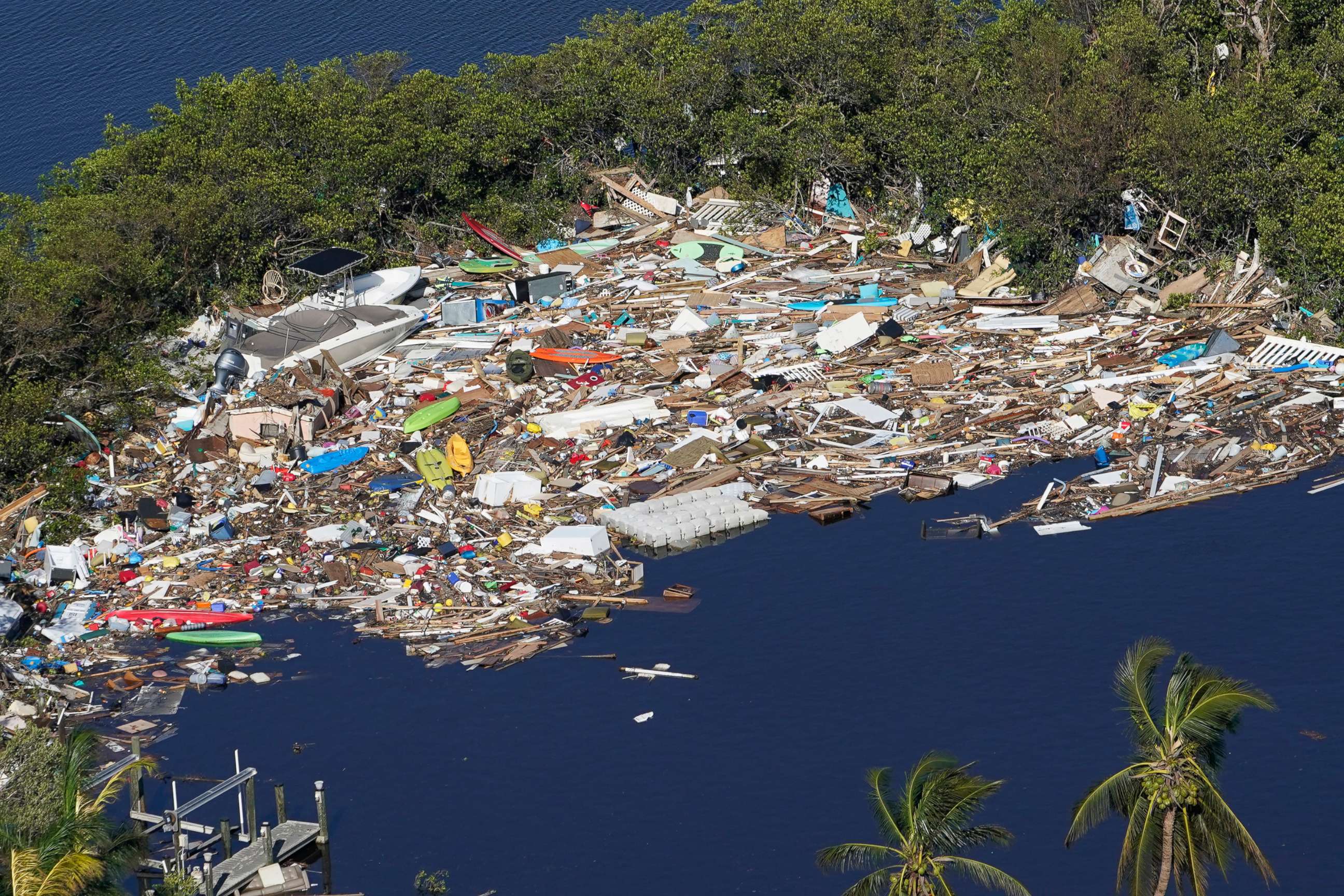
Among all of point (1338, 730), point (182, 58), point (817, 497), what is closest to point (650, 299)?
point (817, 497)

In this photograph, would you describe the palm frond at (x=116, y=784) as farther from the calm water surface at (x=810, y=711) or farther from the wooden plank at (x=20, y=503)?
the wooden plank at (x=20, y=503)

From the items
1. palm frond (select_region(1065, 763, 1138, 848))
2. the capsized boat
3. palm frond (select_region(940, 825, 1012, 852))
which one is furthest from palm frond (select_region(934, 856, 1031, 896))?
the capsized boat

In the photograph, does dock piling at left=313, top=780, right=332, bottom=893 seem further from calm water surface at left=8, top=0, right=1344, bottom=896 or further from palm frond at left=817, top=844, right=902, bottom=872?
palm frond at left=817, top=844, right=902, bottom=872

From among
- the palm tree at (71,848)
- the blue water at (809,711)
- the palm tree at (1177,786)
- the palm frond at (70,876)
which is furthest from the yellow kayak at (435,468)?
the palm tree at (1177,786)

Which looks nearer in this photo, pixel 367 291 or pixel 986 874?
pixel 986 874

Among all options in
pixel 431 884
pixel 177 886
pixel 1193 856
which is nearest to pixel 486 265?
pixel 431 884

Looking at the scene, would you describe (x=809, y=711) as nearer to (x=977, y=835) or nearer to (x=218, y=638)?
(x=977, y=835)
